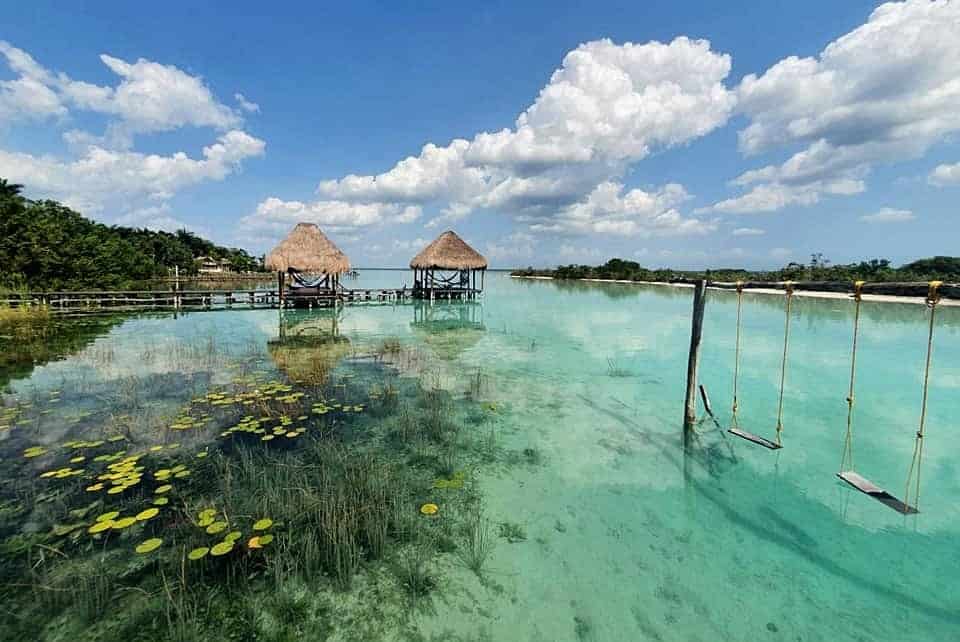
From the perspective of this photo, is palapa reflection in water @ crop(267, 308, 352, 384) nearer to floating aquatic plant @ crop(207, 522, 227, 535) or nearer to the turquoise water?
the turquoise water

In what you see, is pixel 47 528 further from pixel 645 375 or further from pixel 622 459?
pixel 645 375

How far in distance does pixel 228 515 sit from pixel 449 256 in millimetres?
19785

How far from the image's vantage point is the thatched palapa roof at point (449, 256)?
874 inches

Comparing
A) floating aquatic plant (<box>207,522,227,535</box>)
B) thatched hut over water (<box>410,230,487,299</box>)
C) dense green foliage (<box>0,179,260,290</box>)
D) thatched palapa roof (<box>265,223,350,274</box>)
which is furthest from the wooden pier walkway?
floating aquatic plant (<box>207,522,227,535</box>)

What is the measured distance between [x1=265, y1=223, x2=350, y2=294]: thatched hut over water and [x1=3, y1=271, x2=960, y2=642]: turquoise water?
8418 millimetres

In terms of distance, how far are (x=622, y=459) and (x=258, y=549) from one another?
3858 millimetres

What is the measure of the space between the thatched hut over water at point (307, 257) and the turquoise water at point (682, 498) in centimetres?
842

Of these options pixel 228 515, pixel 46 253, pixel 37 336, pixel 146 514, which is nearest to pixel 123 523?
pixel 146 514

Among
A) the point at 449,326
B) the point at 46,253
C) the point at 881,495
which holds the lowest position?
the point at 449,326

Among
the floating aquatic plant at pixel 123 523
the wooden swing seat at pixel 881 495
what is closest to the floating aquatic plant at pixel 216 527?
the floating aquatic plant at pixel 123 523

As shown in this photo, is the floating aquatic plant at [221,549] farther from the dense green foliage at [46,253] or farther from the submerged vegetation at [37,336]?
the dense green foliage at [46,253]

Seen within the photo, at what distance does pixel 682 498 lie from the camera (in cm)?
396

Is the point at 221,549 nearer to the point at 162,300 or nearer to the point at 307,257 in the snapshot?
the point at 307,257

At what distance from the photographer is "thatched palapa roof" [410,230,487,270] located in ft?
72.8
